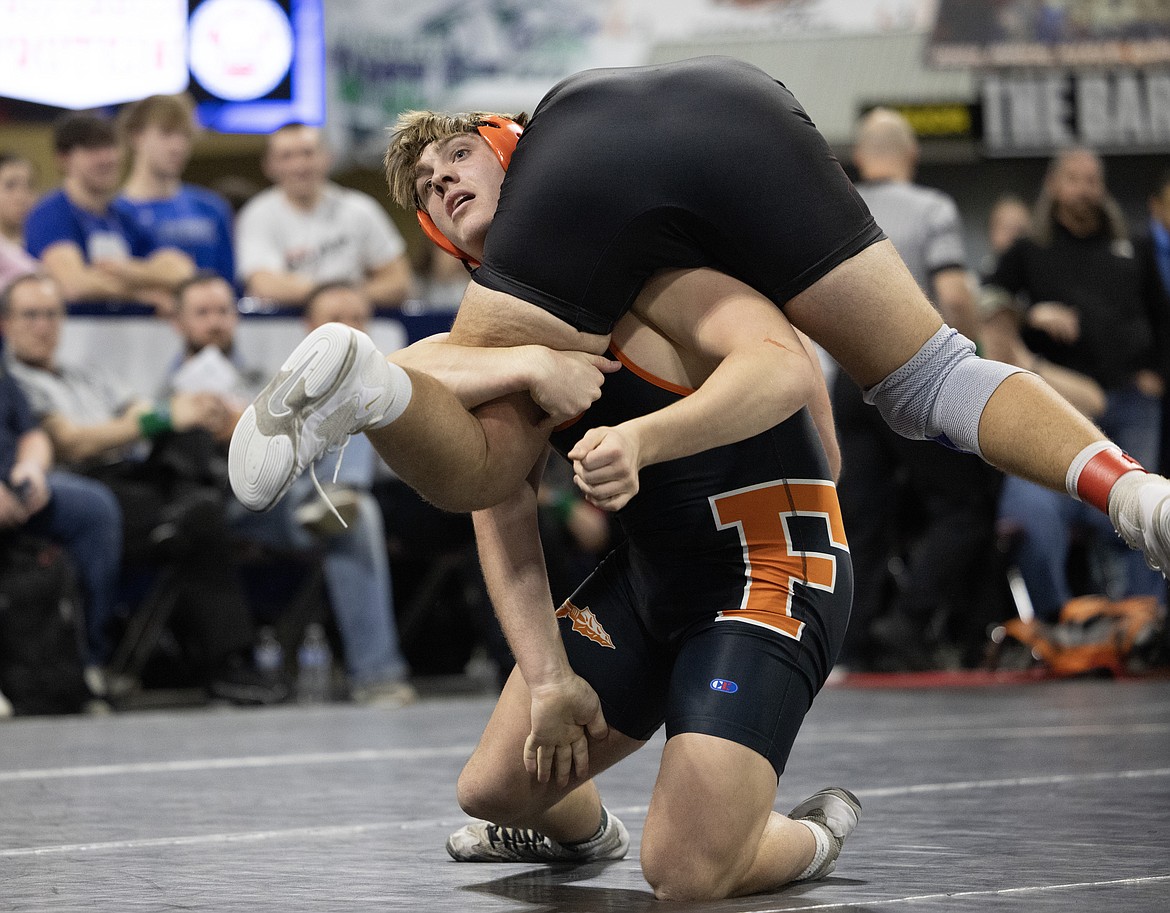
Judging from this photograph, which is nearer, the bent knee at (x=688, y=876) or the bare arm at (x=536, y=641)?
the bent knee at (x=688, y=876)

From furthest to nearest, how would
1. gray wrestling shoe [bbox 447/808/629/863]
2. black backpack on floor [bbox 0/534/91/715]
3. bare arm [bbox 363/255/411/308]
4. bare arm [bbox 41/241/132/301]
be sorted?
bare arm [bbox 363/255/411/308] → bare arm [bbox 41/241/132/301] → black backpack on floor [bbox 0/534/91/715] → gray wrestling shoe [bbox 447/808/629/863]

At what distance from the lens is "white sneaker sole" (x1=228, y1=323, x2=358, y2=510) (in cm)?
199

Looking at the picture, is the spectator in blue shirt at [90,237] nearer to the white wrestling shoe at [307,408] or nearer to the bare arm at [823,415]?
the bare arm at [823,415]

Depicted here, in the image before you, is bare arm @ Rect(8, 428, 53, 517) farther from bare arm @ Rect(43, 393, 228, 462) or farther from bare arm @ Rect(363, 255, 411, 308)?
bare arm @ Rect(363, 255, 411, 308)

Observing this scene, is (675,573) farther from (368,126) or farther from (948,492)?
(368,126)

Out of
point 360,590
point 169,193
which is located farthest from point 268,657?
point 169,193

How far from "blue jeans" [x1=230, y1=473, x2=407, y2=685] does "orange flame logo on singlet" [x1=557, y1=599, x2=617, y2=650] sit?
301 cm

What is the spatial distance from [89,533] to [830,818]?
337 centimetres

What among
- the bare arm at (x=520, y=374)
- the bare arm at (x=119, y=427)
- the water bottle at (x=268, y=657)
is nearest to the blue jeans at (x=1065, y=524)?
the water bottle at (x=268, y=657)

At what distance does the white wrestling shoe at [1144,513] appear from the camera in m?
1.97

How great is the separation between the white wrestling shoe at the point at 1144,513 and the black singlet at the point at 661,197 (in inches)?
18.3

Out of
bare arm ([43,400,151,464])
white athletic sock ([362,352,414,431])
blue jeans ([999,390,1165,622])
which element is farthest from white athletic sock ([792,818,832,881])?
blue jeans ([999,390,1165,622])

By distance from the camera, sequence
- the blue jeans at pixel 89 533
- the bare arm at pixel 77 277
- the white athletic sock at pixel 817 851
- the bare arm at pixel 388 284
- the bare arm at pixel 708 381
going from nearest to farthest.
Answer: the bare arm at pixel 708 381 < the white athletic sock at pixel 817 851 < the blue jeans at pixel 89 533 < the bare arm at pixel 77 277 < the bare arm at pixel 388 284

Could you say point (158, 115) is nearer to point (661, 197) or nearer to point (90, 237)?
point (90, 237)
